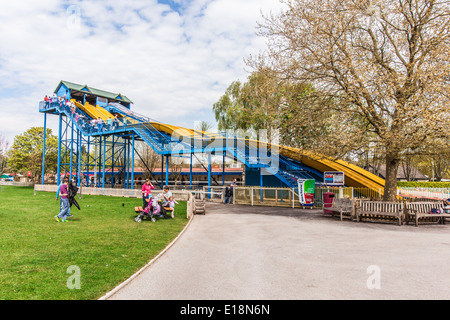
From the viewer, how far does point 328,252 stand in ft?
28.7

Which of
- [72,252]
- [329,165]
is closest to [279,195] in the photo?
[329,165]

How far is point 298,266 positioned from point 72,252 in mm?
5468

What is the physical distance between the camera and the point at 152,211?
14.5m

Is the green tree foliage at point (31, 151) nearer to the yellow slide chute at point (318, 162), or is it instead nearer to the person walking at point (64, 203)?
the yellow slide chute at point (318, 162)

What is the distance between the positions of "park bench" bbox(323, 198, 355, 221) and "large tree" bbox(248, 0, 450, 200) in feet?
8.68

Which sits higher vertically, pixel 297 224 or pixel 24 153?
pixel 24 153

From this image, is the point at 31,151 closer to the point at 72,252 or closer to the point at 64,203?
the point at 64,203

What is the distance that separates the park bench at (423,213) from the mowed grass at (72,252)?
9.93m

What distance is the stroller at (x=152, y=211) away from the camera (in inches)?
555

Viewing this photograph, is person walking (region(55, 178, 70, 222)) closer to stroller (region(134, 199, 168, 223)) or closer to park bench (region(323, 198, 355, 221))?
stroller (region(134, 199, 168, 223))
